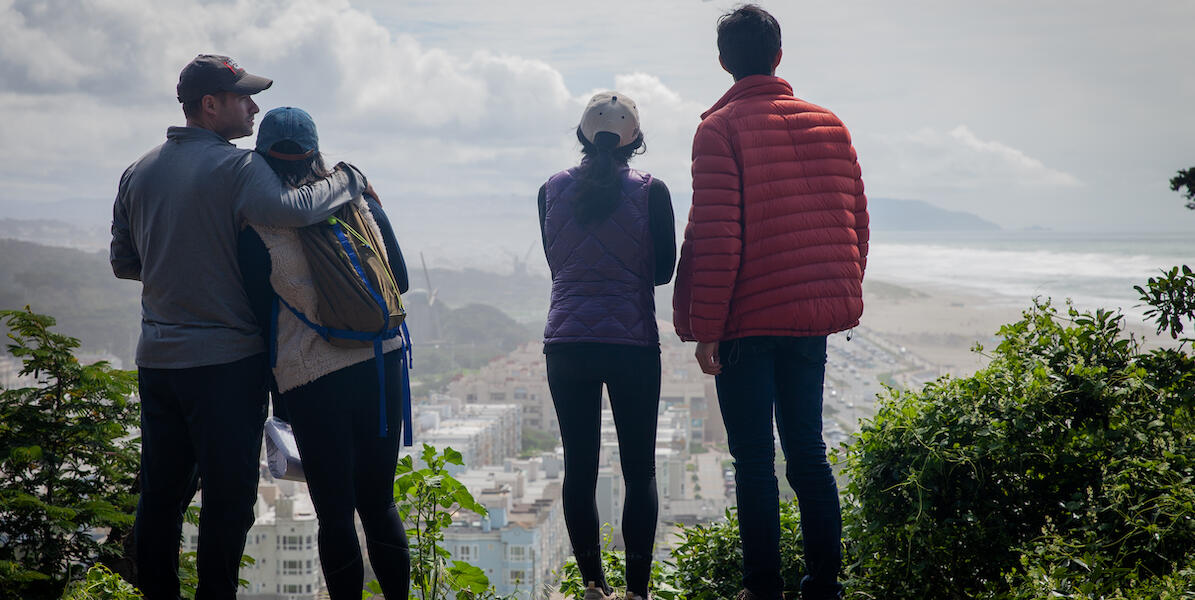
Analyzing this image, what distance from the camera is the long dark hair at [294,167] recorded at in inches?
81.4

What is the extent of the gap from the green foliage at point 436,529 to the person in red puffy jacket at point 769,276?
3.16 ft

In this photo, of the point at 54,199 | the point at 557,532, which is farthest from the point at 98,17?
the point at 557,532

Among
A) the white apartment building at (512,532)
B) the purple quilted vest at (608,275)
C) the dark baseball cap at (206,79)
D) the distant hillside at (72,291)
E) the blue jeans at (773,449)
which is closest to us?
the dark baseball cap at (206,79)

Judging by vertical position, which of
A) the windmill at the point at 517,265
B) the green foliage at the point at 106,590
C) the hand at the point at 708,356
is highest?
the windmill at the point at 517,265

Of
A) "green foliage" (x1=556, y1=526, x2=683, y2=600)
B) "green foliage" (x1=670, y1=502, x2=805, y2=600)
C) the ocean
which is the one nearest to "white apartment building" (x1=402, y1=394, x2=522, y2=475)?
the ocean

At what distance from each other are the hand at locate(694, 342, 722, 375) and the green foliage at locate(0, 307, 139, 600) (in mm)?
Answer: 2405

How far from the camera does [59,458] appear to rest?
132 inches

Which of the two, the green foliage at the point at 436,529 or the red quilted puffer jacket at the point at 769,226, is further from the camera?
the green foliage at the point at 436,529

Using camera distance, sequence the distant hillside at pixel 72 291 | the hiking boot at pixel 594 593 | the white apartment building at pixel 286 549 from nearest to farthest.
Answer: the hiking boot at pixel 594 593
the white apartment building at pixel 286 549
the distant hillside at pixel 72 291

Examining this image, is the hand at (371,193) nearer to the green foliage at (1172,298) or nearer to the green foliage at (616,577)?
the green foliage at (616,577)

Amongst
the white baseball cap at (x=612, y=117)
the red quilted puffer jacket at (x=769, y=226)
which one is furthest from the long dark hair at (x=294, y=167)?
the red quilted puffer jacket at (x=769, y=226)

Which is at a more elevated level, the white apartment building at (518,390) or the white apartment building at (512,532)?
the white apartment building at (518,390)

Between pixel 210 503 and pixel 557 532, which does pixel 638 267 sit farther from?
pixel 557 532

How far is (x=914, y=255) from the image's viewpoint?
35.1 meters
